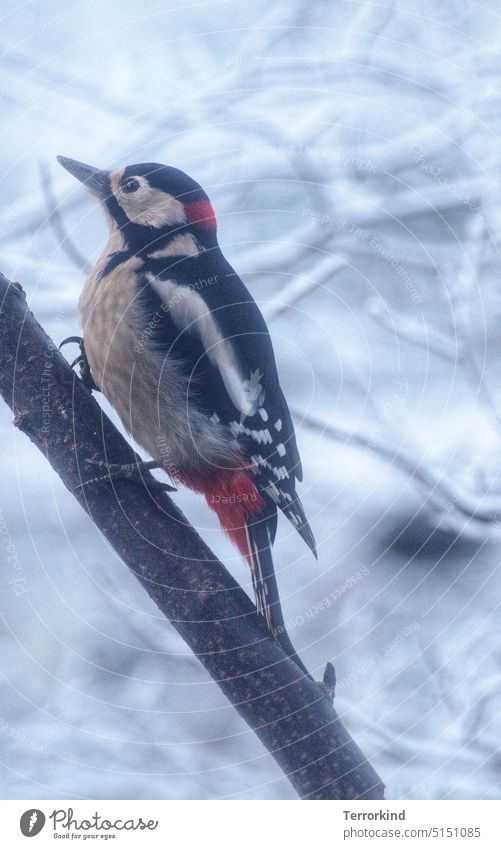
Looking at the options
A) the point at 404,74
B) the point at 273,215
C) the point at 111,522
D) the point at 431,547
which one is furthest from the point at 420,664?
the point at 404,74

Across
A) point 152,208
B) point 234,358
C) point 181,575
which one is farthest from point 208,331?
point 181,575

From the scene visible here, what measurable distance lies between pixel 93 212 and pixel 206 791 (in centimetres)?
58

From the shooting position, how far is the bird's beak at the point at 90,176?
81 cm

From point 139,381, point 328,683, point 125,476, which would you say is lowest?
point 328,683

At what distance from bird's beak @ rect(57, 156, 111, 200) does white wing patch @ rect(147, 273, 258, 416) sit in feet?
0.35

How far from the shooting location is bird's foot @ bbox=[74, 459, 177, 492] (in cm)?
72

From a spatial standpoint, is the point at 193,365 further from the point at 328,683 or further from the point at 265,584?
the point at 328,683

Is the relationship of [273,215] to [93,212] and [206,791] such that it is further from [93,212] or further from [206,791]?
[206,791]

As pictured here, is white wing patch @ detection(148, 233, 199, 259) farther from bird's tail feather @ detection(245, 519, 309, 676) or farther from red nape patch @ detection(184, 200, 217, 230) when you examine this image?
bird's tail feather @ detection(245, 519, 309, 676)

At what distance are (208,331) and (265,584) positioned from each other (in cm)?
25

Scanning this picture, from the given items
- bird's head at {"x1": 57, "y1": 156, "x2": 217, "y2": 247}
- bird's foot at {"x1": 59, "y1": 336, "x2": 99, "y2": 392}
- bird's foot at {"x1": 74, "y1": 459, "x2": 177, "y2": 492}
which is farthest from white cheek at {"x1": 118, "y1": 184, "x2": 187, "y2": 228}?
bird's foot at {"x1": 74, "y1": 459, "x2": 177, "y2": 492}

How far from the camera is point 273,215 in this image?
0.83 m

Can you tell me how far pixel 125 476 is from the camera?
73cm
